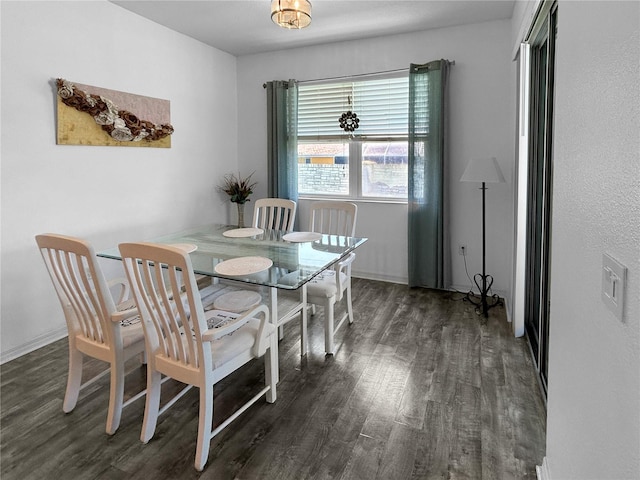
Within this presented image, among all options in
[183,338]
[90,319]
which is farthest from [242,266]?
[90,319]

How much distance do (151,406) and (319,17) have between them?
135 inches

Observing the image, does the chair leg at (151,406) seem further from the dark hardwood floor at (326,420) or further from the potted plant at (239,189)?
the potted plant at (239,189)

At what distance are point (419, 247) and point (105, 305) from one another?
3.19m

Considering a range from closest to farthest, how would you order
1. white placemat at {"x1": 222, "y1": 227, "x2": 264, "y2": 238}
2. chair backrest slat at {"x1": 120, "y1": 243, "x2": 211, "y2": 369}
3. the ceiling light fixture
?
chair backrest slat at {"x1": 120, "y1": 243, "x2": 211, "y2": 369}, the ceiling light fixture, white placemat at {"x1": 222, "y1": 227, "x2": 264, "y2": 238}

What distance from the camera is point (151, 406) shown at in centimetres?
203

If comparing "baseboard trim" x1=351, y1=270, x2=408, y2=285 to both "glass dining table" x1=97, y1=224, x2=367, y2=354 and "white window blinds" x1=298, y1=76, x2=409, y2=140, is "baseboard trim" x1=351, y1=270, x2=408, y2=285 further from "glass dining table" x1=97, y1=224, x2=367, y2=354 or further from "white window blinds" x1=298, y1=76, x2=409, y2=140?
"glass dining table" x1=97, y1=224, x2=367, y2=354

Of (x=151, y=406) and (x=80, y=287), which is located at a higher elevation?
(x=80, y=287)

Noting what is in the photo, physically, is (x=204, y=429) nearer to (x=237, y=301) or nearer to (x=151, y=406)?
(x=151, y=406)

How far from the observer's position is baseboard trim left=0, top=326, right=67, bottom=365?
9.69 ft

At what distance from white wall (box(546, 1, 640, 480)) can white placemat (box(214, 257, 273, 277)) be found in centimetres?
146

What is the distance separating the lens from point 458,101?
418cm

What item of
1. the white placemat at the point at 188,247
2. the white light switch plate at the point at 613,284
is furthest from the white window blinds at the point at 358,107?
the white light switch plate at the point at 613,284

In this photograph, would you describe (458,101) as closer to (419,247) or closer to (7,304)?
(419,247)

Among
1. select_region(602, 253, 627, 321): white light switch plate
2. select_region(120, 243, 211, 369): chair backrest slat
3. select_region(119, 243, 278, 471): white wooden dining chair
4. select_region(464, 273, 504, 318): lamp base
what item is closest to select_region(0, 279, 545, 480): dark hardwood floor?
select_region(119, 243, 278, 471): white wooden dining chair
